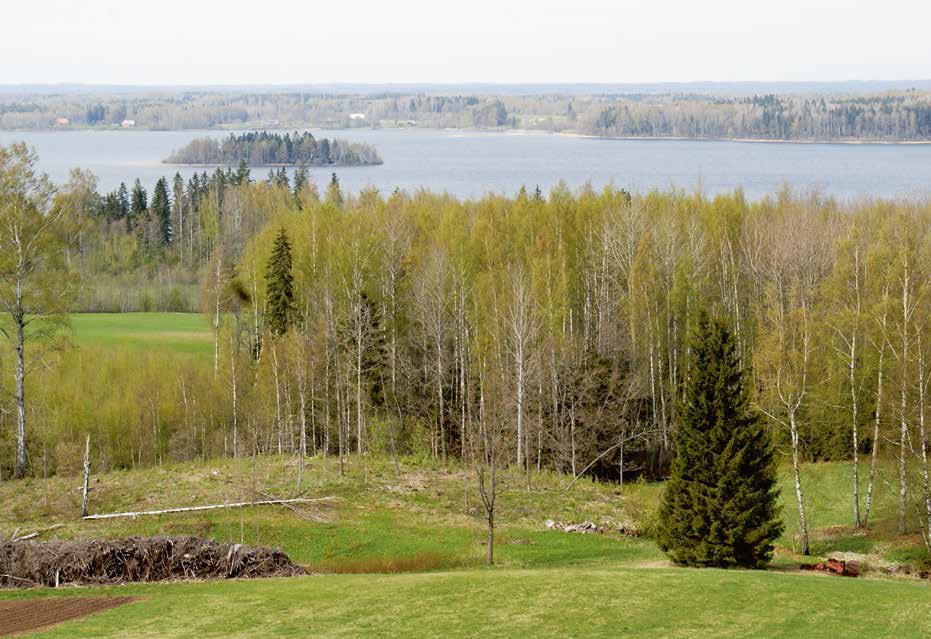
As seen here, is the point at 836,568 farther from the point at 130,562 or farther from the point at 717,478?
the point at 130,562

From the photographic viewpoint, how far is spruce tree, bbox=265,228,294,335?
47.4 meters

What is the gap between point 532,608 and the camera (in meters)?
18.2

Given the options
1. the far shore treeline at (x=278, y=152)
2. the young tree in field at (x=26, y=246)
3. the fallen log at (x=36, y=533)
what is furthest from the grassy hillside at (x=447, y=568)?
the far shore treeline at (x=278, y=152)

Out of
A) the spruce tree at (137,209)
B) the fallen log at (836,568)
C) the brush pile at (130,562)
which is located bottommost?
the fallen log at (836,568)

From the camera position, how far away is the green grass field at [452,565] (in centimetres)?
1736

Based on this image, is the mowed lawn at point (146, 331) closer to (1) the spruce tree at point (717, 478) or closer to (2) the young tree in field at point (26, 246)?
(2) the young tree in field at point (26, 246)

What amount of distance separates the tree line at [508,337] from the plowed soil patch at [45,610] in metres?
15.6

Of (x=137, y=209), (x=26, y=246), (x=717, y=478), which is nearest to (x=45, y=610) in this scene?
(x=717, y=478)

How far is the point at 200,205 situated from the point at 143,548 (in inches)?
2837

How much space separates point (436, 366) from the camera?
4528 centimetres

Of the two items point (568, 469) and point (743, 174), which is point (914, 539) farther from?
point (743, 174)

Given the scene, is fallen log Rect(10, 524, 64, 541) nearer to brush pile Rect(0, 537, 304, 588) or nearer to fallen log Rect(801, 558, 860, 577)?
brush pile Rect(0, 537, 304, 588)

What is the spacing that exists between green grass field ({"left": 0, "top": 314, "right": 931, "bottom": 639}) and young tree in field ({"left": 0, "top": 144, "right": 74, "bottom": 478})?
19.9 ft

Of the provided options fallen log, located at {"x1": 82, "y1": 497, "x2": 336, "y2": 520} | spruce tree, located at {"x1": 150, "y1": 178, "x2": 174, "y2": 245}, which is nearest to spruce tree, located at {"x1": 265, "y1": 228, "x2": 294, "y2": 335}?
fallen log, located at {"x1": 82, "y1": 497, "x2": 336, "y2": 520}
